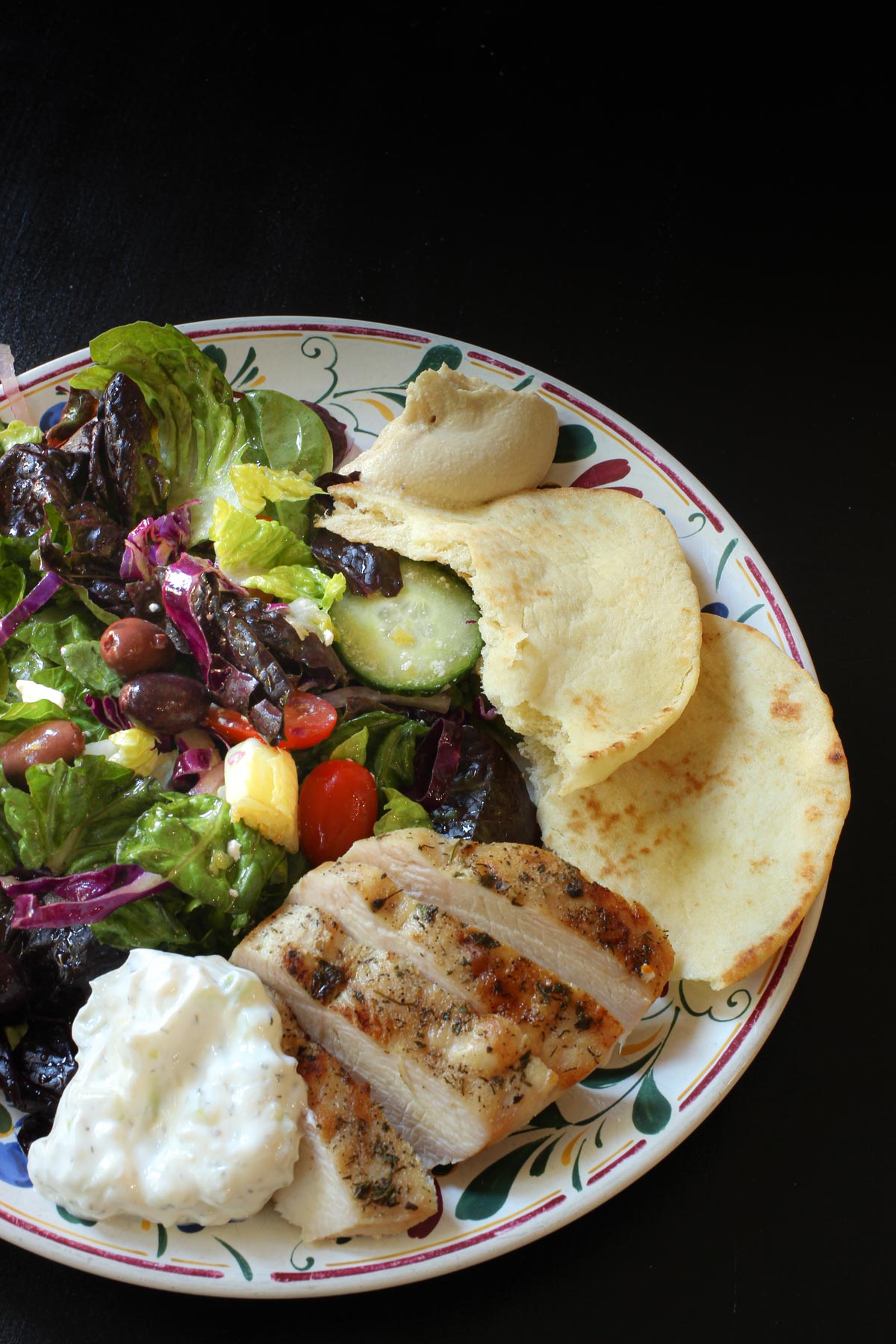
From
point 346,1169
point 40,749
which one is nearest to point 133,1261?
point 346,1169

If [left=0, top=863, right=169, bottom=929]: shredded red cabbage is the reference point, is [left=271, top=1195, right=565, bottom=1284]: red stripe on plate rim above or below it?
below

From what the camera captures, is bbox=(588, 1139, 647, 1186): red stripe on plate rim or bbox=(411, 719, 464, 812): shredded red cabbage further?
bbox=(411, 719, 464, 812): shredded red cabbage

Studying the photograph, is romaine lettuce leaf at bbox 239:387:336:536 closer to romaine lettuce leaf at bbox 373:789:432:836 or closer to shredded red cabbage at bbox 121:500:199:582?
shredded red cabbage at bbox 121:500:199:582

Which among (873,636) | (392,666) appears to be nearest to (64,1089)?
(392,666)

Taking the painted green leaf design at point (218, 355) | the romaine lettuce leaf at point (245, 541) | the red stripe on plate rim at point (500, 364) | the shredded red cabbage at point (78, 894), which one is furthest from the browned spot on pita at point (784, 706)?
the painted green leaf design at point (218, 355)

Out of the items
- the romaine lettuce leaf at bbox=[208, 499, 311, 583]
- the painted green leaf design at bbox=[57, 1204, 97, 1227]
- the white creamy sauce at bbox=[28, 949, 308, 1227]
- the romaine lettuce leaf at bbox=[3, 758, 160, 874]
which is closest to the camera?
the white creamy sauce at bbox=[28, 949, 308, 1227]

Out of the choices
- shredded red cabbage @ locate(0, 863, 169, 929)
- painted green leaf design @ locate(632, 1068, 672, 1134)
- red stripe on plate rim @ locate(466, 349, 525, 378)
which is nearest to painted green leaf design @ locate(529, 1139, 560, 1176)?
painted green leaf design @ locate(632, 1068, 672, 1134)

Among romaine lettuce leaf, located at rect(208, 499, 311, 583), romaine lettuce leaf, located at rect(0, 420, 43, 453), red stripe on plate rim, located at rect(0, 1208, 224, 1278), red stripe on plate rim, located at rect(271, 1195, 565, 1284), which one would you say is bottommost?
red stripe on plate rim, located at rect(0, 1208, 224, 1278)
